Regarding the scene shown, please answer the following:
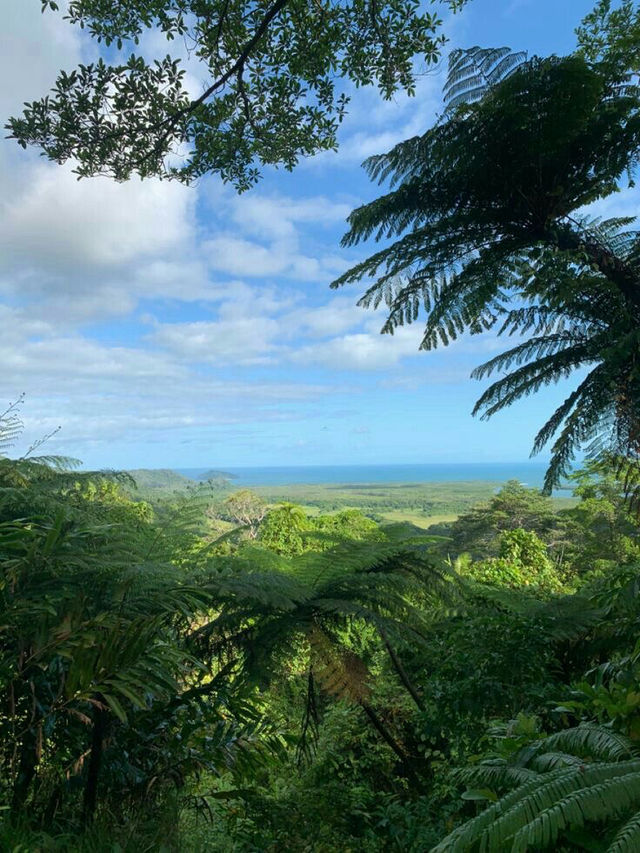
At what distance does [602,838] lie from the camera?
112 centimetres

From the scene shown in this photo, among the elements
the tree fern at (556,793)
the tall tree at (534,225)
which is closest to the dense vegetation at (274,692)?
the tree fern at (556,793)

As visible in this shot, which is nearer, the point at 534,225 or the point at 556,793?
the point at 556,793

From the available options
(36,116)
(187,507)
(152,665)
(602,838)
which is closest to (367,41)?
(36,116)

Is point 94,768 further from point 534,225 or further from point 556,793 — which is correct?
point 534,225

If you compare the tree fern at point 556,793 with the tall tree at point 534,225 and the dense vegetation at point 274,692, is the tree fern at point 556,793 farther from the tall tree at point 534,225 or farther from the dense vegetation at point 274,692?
the tall tree at point 534,225

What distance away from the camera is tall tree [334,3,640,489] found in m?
3.54

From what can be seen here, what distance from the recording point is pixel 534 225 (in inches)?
157

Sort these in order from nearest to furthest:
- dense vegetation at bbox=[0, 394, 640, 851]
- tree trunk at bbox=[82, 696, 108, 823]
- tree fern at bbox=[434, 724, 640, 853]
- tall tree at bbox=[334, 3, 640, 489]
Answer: tree fern at bbox=[434, 724, 640, 853], dense vegetation at bbox=[0, 394, 640, 851], tree trunk at bbox=[82, 696, 108, 823], tall tree at bbox=[334, 3, 640, 489]

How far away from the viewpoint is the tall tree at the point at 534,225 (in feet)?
11.6

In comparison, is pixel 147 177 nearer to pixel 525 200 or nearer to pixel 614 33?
pixel 525 200

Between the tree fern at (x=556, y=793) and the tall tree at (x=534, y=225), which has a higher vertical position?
the tall tree at (x=534, y=225)

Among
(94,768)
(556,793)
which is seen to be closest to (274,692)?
(94,768)

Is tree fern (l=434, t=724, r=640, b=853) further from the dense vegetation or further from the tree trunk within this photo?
the tree trunk

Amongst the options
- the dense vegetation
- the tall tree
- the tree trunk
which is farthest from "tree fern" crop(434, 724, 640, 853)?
the tall tree
